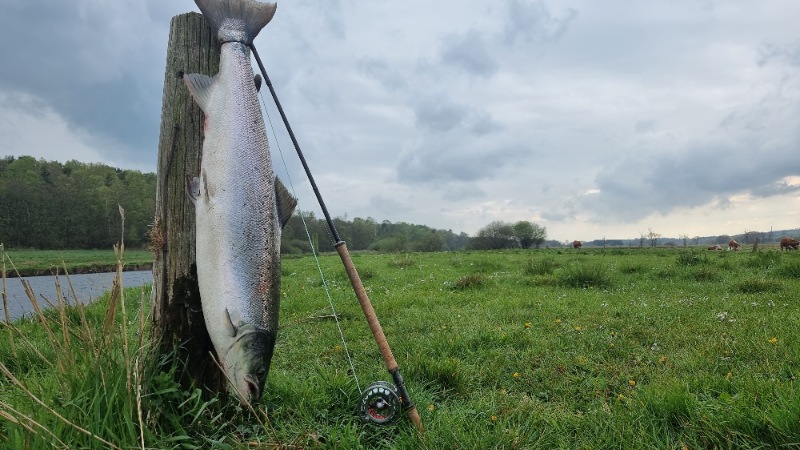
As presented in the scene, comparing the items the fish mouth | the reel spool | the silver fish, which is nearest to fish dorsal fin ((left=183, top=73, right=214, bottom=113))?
the silver fish

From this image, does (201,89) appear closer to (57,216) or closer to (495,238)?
(57,216)

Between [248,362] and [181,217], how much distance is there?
1.12m

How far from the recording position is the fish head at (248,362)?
3.08m

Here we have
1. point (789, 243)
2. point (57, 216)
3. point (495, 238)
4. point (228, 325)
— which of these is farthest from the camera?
point (495, 238)

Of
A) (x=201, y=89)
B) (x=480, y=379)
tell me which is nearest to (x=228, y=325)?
(x=201, y=89)

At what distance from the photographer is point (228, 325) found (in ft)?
10.0

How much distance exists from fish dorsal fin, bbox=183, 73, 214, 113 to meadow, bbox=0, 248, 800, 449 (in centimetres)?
142

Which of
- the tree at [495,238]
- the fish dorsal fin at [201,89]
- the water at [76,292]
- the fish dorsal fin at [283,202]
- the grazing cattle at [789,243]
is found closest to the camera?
the fish dorsal fin at [201,89]

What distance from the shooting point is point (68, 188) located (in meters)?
52.8

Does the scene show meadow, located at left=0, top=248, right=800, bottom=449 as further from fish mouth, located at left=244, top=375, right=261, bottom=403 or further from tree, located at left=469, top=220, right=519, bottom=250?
tree, located at left=469, top=220, right=519, bottom=250

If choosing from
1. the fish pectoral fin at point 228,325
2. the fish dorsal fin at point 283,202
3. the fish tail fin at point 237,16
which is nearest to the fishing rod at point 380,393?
the fish tail fin at point 237,16

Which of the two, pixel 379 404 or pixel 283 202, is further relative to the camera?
pixel 283 202

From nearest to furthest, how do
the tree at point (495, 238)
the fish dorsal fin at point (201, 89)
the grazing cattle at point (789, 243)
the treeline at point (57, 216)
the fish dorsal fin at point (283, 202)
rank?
the fish dorsal fin at point (201, 89) < the fish dorsal fin at point (283, 202) < the grazing cattle at point (789, 243) < the treeline at point (57, 216) < the tree at point (495, 238)

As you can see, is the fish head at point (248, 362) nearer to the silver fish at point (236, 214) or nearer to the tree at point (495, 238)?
the silver fish at point (236, 214)
